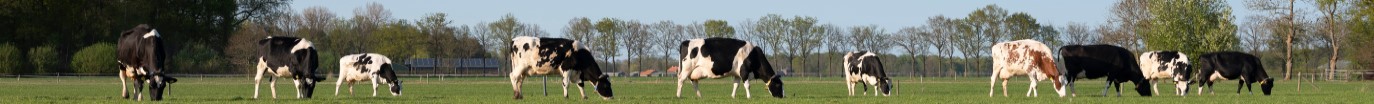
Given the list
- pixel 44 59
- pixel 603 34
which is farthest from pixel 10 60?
pixel 603 34

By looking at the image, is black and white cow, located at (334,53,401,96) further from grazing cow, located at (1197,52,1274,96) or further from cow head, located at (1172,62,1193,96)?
grazing cow, located at (1197,52,1274,96)

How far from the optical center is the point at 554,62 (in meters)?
Result: 24.4

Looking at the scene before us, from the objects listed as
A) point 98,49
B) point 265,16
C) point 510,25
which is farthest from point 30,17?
point 510,25

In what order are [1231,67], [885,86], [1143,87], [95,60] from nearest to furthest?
[1143,87] → [885,86] → [1231,67] → [95,60]

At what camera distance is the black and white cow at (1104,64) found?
104 ft

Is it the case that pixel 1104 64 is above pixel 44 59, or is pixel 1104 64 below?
below

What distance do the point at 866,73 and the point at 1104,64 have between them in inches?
217

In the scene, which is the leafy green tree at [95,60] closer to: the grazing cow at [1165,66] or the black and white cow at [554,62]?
the grazing cow at [1165,66]

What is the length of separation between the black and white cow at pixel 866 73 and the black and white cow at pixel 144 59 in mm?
16018

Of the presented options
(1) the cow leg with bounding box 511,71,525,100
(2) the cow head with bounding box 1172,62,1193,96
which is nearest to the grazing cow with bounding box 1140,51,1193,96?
(2) the cow head with bounding box 1172,62,1193,96

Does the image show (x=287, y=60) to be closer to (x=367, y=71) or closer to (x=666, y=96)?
(x=666, y=96)

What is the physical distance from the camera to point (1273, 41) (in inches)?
4094

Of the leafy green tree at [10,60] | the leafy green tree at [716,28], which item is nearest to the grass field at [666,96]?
the leafy green tree at [10,60]

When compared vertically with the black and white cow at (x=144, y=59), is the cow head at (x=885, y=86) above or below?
below
